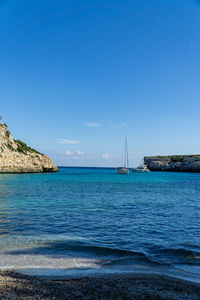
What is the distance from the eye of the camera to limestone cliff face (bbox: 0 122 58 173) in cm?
7875

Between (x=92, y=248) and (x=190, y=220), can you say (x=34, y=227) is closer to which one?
(x=92, y=248)

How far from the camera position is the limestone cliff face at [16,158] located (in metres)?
78.8

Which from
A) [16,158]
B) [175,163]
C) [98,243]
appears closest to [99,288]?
[98,243]

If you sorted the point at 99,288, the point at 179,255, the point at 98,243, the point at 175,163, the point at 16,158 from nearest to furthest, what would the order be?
the point at 99,288
the point at 179,255
the point at 98,243
the point at 16,158
the point at 175,163

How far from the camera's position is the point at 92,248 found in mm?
10156

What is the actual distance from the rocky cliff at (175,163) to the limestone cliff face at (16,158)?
9199cm

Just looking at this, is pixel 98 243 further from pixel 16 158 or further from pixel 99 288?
pixel 16 158

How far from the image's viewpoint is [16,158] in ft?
279

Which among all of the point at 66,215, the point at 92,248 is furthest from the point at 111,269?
the point at 66,215

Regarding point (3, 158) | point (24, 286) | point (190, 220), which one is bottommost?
point (190, 220)

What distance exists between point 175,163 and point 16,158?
109 m

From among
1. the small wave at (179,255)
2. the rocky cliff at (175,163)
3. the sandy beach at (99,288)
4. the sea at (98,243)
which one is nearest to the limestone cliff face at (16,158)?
the sea at (98,243)

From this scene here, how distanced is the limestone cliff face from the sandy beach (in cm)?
7731

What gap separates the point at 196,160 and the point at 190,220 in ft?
452
